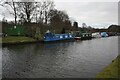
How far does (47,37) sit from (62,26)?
1894 cm

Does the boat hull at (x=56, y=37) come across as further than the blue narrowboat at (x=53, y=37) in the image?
No

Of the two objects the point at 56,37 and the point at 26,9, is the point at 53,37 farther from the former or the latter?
the point at 26,9

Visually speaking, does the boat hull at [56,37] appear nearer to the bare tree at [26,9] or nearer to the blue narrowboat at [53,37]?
the blue narrowboat at [53,37]

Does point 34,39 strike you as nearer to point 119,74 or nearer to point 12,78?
point 12,78

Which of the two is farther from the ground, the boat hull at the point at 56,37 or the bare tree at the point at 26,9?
the bare tree at the point at 26,9

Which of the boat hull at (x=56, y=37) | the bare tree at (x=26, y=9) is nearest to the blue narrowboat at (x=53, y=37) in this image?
the boat hull at (x=56, y=37)

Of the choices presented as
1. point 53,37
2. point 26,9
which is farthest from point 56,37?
point 26,9

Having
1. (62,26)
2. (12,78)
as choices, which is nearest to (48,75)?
(12,78)

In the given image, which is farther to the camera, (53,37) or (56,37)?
(56,37)

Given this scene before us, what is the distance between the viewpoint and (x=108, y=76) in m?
8.99

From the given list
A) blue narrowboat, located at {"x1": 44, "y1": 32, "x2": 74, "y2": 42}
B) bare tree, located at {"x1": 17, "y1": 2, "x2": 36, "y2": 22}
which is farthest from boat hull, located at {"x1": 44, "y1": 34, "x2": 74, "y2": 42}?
bare tree, located at {"x1": 17, "y1": 2, "x2": 36, "y2": 22}

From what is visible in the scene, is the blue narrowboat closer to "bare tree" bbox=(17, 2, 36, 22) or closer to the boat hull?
the boat hull

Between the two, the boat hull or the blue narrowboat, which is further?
the blue narrowboat

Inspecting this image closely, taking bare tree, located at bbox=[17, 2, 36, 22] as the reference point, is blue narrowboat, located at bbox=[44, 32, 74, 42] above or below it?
below
